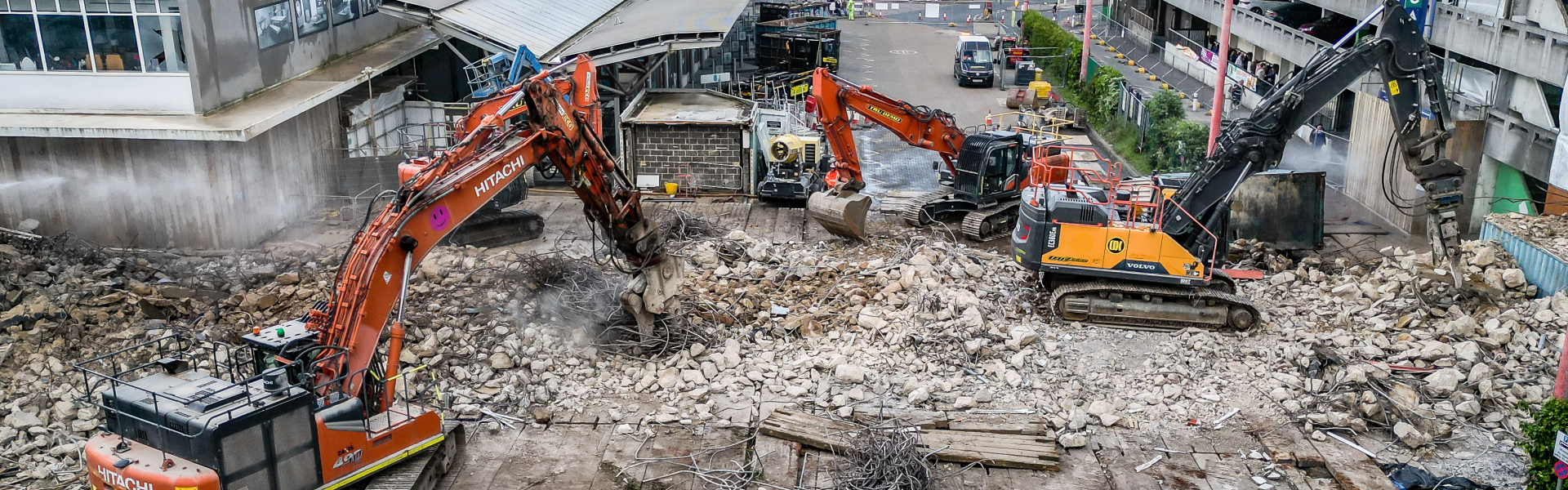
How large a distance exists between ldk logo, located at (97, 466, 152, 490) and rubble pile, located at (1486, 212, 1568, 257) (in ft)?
58.0

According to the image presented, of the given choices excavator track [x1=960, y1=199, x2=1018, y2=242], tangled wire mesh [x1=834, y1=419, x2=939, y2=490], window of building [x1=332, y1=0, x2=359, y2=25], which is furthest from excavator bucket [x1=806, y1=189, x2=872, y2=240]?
window of building [x1=332, y1=0, x2=359, y2=25]

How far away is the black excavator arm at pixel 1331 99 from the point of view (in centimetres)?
1653

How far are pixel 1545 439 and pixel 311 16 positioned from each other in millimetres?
21783

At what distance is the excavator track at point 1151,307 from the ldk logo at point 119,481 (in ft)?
39.0

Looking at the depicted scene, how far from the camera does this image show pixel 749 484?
42.7 feet

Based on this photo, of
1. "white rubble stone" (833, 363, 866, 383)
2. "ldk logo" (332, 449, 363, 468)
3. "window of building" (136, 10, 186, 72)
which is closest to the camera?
"ldk logo" (332, 449, 363, 468)

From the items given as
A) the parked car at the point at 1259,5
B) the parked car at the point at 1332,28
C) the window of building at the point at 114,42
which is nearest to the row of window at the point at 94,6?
the window of building at the point at 114,42

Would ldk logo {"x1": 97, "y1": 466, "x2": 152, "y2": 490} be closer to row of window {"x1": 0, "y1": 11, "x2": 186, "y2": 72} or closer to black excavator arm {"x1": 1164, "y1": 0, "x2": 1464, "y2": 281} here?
row of window {"x1": 0, "y1": 11, "x2": 186, "y2": 72}

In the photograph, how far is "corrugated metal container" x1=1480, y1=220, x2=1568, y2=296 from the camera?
1647cm

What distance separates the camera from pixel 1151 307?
17312 millimetres

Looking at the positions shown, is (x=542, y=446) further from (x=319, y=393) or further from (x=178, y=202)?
(x=178, y=202)

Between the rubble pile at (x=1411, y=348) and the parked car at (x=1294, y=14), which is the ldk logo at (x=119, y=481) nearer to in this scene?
the rubble pile at (x=1411, y=348)

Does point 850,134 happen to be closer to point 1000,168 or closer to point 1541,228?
point 1000,168

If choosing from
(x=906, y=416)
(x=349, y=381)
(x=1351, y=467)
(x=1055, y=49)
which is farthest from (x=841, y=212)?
(x=1055, y=49)
